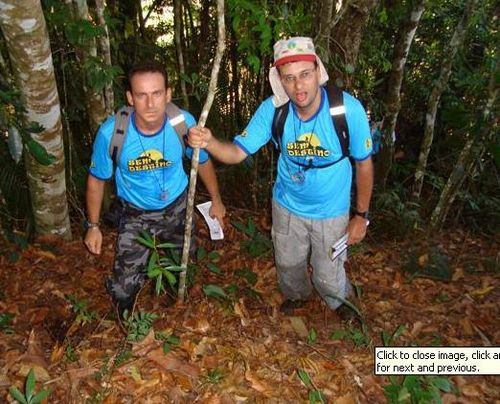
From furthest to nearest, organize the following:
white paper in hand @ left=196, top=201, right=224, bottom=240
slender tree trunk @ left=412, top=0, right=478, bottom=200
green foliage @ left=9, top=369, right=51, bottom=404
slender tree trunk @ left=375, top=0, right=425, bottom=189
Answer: slender tree trunk @ left=375, top=0, right=425, bottom=189 → slender tree trunk @ left=412, top=0, right=478, bottom=200 → white paper in hand @ left=196, top=201, right=224, bottom=240 → green foliage @ left=9, top=369, right=51, bottom=404

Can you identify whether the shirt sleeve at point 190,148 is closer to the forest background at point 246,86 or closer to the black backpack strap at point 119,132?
the black backpack strap at point 119,132

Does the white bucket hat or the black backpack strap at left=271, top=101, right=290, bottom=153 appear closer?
the white bucket hat

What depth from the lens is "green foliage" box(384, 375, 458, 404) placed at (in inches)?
111

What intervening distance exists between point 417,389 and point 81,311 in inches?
105

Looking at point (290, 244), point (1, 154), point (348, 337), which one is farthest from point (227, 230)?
point (1, 154)

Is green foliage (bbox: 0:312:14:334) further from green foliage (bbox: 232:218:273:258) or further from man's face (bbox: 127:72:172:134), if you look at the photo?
green foliage (bbox: 232:218:273:258)

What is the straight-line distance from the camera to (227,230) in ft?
17.1

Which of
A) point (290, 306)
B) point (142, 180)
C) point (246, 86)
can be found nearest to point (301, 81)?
point (142, 180)

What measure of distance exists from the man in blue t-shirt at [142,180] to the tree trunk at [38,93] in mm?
648

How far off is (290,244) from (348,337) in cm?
90

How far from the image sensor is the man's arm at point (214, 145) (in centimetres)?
260

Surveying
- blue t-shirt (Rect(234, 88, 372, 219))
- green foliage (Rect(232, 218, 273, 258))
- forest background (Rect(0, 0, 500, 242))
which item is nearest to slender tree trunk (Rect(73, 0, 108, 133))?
forest background (Rect(0, 0, 500, 242))

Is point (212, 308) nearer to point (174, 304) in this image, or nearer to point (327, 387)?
point (174, 304)

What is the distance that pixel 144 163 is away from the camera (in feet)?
10.3
